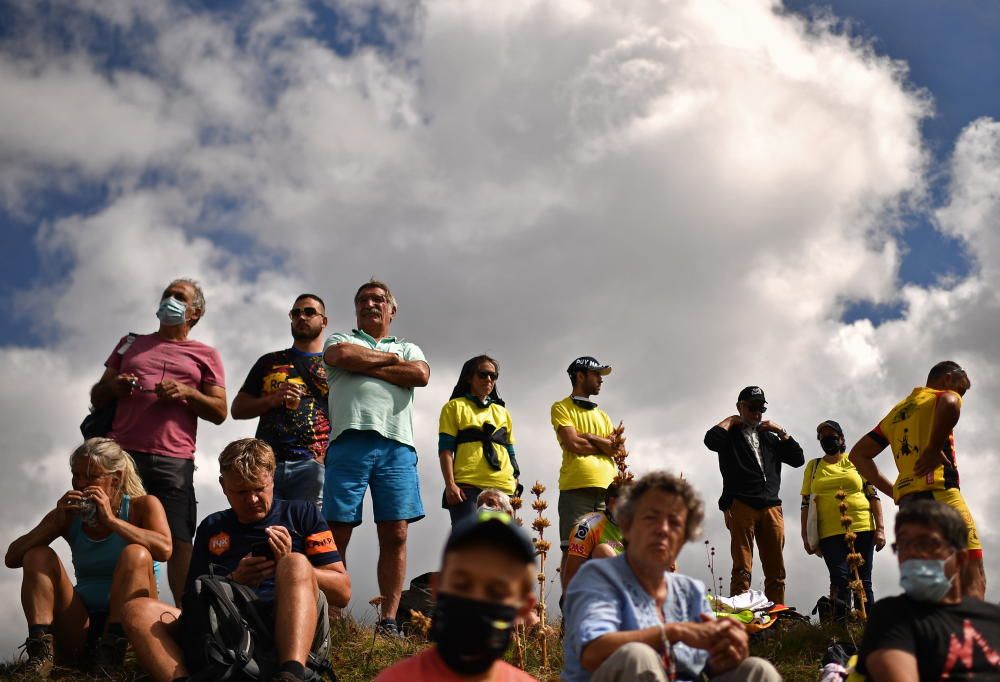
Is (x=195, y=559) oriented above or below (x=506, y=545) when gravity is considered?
above

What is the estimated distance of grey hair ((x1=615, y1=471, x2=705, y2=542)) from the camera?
4.08 m

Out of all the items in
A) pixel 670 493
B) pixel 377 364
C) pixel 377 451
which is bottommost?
pixel 670 493

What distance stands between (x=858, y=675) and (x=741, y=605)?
3.81 meters

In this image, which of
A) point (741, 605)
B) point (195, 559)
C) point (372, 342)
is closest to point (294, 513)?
point (195, 559)

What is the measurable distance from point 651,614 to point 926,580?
3.42 feet

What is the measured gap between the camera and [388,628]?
7.04m

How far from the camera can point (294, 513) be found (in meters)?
5.53

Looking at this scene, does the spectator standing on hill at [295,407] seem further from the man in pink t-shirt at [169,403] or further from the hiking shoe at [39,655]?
the hiking shoe at [39,655]

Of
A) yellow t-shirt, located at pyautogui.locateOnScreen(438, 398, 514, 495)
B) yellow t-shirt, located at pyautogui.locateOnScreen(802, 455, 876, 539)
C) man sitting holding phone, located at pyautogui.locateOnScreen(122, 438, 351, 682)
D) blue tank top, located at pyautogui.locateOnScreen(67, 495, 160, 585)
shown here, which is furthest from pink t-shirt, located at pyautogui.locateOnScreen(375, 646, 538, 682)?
yellow t-shirt, located at pyautogui.locateOnScreen(802, 455, 876, 539)

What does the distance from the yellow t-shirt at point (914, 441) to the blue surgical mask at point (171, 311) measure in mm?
5405

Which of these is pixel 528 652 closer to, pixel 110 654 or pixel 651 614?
pixel 110 654

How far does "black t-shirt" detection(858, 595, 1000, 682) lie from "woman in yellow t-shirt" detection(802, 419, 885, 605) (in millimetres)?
5573

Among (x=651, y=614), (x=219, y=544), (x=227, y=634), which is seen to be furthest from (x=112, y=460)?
(x=651, y=614)

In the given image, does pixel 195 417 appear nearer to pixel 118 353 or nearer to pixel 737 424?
pixel 118 353
